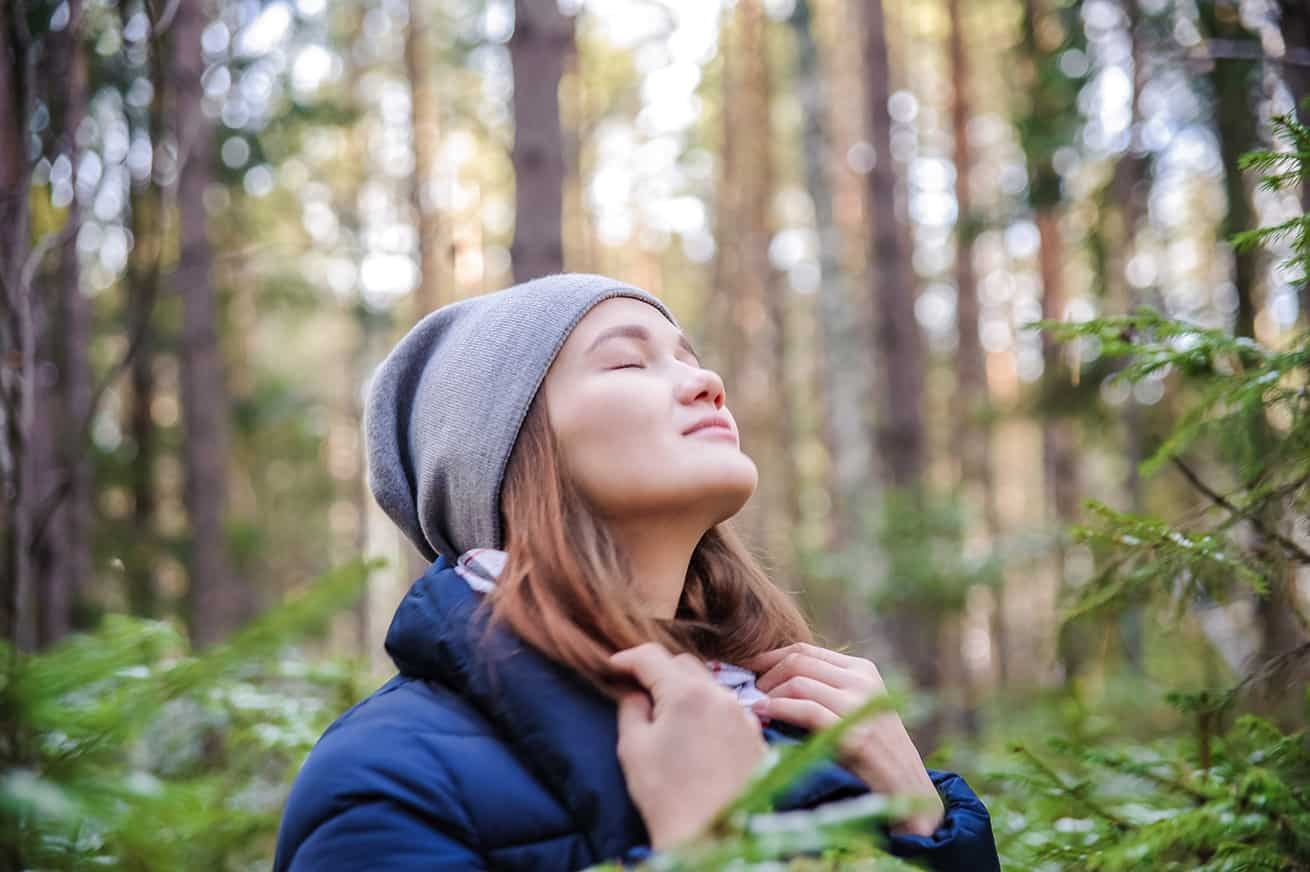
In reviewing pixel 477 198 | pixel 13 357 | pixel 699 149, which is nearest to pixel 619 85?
pixel 699 149

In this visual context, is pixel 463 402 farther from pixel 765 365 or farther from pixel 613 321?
pixel 765 365

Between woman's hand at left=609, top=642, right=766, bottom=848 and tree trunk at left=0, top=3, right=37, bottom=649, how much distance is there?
49.4 inches

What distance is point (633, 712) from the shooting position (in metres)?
1.71

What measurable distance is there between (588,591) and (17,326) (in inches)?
55.5

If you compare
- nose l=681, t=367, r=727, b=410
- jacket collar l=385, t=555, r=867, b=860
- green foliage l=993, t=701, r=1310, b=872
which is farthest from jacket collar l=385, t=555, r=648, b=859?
green foliage l=993, t=701, r=1310, b=872

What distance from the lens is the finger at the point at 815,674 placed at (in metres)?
1.93

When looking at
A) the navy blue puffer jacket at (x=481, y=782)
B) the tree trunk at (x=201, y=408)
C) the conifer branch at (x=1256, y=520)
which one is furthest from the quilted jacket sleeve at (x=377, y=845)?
the tree trunk at (x=201, y=408)

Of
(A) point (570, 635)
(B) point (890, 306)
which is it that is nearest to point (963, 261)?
(B) point (890, 306)

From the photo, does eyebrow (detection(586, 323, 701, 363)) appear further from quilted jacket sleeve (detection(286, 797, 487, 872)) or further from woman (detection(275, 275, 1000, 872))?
quilted jacket sleeve (detection(286, 797, 487, 872))

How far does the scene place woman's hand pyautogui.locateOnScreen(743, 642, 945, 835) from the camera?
1817 mm

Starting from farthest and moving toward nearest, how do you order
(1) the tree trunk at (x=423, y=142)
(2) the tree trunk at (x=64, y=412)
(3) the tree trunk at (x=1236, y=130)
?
(1) the tree trunk at (x=423, y=142), (3) the tree trunk at (x=1236, y=130), (2) the tree trunk at (x=64, y=412)

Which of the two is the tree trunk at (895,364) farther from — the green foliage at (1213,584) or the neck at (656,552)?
the neck at (656,552)

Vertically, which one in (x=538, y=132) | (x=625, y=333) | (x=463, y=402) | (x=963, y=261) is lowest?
(x=463, y=402)

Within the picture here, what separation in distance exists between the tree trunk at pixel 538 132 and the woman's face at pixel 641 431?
3.50m
